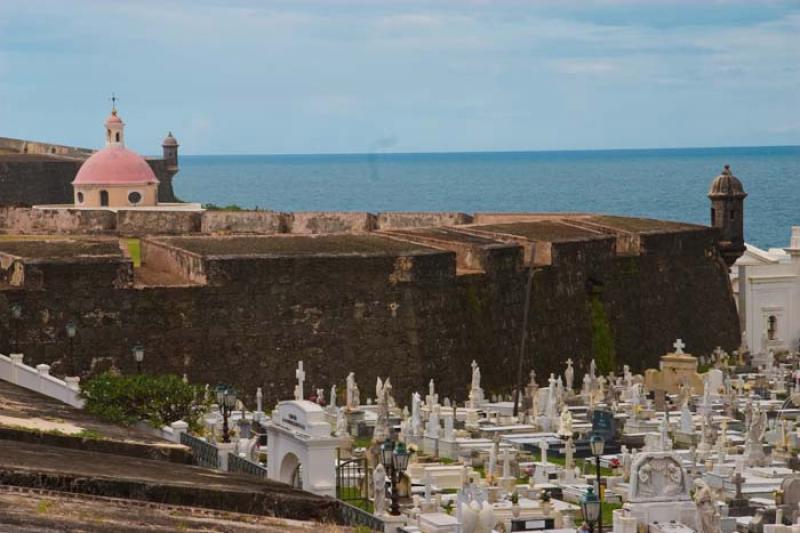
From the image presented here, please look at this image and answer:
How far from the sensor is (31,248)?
39562 millimetres

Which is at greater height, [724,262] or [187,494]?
[724,262]

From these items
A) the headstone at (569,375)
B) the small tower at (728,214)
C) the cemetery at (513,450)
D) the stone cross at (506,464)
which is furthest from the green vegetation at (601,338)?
the stone cross at (506,464)

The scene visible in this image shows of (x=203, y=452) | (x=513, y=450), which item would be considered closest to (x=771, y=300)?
(x=513, y=450)

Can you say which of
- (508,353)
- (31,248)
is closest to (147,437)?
(31,248)

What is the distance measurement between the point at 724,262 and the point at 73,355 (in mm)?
23864

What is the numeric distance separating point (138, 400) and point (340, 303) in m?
11.4

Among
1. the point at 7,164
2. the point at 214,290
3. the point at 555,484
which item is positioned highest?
the point at 7,164

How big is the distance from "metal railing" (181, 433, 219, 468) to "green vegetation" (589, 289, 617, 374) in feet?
69.5

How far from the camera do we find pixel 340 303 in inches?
1596

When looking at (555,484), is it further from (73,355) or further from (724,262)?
(724,262)

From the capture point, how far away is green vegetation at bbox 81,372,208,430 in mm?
29266

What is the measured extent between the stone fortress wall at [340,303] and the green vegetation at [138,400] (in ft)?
24.0

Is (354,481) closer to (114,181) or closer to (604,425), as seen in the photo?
(604,425)

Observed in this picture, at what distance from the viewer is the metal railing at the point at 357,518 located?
21703 millimetres
